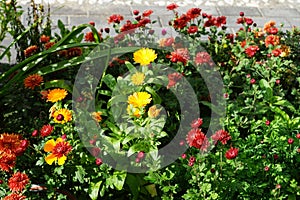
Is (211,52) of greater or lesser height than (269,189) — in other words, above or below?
above

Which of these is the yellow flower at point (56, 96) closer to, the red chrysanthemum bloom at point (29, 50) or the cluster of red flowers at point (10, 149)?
the cluster of red flowers at point (10, 149)

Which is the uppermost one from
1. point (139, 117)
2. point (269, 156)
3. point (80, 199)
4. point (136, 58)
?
point (136, 58)

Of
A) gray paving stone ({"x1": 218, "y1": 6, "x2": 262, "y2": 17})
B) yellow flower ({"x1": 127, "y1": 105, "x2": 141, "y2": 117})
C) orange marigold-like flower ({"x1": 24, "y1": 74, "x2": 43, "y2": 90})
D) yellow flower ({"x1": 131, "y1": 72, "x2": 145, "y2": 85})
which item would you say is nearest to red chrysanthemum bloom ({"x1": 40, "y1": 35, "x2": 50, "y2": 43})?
orange marigold-like flower ({"x1": 24, "y1": 74, "x2": 43, "y2": 90})

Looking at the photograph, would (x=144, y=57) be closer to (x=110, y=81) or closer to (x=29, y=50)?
(x=110, y=81)

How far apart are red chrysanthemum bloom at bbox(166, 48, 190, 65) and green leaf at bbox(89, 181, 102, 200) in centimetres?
79

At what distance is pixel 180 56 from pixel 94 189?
87cm

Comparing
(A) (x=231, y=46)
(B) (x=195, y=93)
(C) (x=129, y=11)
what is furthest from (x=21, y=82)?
(C) (x=129, y=11)

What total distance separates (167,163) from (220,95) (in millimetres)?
581

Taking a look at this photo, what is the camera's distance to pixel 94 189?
238 cm

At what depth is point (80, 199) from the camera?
8.32 feet

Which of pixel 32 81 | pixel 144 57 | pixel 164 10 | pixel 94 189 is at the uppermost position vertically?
pixel 144 57

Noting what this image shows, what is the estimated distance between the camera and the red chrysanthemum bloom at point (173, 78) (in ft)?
8.88

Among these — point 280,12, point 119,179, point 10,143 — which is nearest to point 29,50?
point 10,143

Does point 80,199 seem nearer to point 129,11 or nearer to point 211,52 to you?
point 211,52
